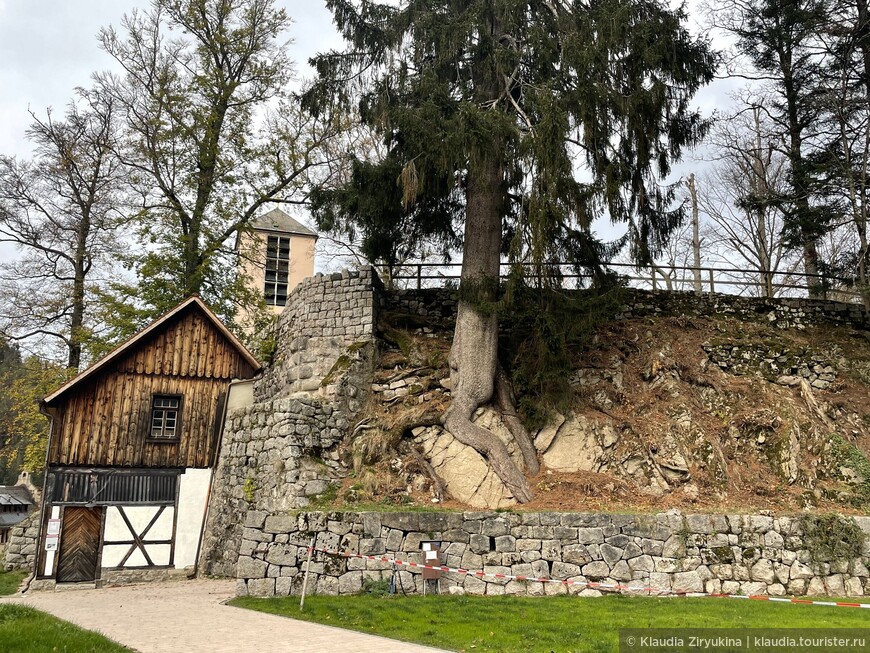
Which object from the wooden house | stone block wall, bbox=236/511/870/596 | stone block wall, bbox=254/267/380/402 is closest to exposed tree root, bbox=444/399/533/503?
stone block wall, bbox=236/511/870/596

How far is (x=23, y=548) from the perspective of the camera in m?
17.5

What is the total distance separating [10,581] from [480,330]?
38.4 feet

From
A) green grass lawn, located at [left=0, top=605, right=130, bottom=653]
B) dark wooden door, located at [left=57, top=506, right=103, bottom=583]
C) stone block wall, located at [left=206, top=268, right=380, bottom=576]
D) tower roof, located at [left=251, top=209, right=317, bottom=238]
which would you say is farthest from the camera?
tower roof, located at [left=251, top=209, right=317, bottom=238]

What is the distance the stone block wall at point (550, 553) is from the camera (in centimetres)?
1092

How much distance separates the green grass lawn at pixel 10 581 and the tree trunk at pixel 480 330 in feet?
31.3

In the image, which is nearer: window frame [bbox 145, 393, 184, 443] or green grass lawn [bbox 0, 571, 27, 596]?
green grass lawn [bbox 0, 571, 27, 596]

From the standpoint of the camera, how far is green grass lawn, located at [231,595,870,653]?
7605mm

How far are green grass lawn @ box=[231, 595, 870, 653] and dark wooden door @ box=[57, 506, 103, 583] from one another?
21.2 ft

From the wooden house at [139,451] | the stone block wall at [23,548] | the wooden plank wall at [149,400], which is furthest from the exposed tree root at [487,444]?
the stone block wall at [23,548]

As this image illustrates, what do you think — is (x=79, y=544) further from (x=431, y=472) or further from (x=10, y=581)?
(x=431, y=472)

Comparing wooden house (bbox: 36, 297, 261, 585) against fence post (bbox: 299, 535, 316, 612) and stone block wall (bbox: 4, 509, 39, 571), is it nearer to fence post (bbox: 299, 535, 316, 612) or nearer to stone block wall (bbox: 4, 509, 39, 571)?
stone block wall (bbox: 4, 509, 39, 571)

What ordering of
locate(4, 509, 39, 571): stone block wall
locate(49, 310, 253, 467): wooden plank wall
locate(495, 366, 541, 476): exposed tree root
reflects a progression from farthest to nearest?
locate(4, 509, 39, 571): stone block wall
locate(49, 310, 253, 467): wooden plank wall
locate(495, 366, 541, 476): exposed tree root

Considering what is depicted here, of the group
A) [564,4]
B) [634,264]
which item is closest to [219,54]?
[564,4]

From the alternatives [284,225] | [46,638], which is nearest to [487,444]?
[46,638]
